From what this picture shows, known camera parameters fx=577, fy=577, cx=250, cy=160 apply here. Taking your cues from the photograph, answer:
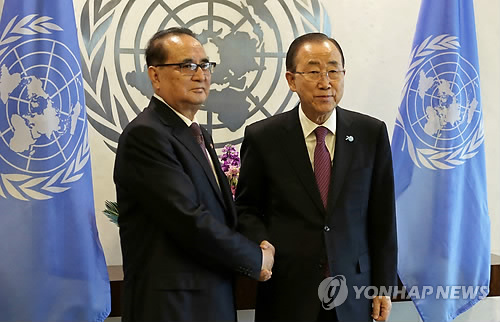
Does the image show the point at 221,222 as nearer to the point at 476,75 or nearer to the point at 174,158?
the point at 174,158

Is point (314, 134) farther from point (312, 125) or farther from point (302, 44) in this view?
point (302, 44)

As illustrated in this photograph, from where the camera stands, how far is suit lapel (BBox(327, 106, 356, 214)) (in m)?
1.94

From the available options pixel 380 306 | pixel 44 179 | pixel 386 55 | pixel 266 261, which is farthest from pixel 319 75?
pixel 386 55

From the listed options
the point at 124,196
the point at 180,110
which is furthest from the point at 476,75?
the point at 124,196

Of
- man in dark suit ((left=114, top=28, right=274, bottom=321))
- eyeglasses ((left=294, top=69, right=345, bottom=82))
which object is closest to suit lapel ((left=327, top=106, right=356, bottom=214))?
eyeglasses ((left=294, top=69, right=345, bottom=82))

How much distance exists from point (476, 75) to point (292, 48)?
4.07 ft

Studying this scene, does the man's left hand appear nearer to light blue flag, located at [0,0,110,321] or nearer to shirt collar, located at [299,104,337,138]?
→ shirt collar, located at [299,104,337,138]

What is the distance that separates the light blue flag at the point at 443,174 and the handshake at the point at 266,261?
1.11 metres

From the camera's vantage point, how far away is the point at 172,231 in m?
A: 1.77

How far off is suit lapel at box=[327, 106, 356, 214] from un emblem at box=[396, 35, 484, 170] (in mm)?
907

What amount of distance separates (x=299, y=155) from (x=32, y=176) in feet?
3.77

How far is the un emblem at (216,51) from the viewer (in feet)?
10.1

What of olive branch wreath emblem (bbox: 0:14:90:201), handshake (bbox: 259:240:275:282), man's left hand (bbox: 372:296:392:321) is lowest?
man's left hand (bbox: 372:296:392:321)

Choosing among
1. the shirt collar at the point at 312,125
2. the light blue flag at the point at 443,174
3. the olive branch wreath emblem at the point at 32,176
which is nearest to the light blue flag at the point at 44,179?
the olive branch wreath emblem at the point at 32,176
